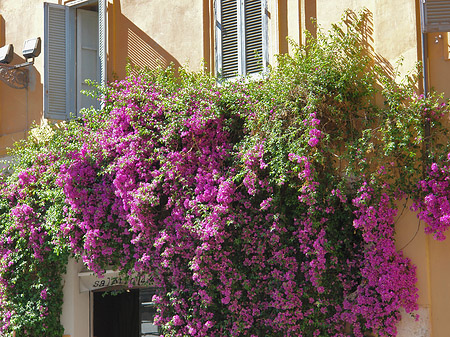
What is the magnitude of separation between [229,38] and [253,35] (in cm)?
44

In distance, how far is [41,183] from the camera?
13.6m

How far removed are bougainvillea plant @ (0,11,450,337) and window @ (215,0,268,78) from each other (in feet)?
2.17

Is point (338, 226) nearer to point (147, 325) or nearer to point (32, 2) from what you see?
point (147, 325)

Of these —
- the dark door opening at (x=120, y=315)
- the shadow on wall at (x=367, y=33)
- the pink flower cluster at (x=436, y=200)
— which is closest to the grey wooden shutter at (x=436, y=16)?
the shadow on wall at (x=367, y=33)

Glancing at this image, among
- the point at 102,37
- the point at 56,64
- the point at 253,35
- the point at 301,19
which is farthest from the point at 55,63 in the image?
the point at 301,19

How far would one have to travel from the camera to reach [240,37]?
12.9 meters

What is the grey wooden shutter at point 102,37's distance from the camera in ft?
46.6

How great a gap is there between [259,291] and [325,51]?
10.6ft

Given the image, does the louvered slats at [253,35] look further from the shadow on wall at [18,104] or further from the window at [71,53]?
the shadow on wall at [18,104]

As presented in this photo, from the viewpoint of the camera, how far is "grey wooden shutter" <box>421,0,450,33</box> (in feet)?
33.1

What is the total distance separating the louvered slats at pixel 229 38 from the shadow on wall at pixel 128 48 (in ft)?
3.18

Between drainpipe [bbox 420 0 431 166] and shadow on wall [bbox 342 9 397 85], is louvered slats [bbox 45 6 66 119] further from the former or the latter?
drainpipe [bbox 420 0 431 166]

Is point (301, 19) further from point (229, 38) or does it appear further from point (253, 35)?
point (229, 38)

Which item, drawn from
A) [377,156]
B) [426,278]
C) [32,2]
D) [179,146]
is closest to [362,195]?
[377,156]
